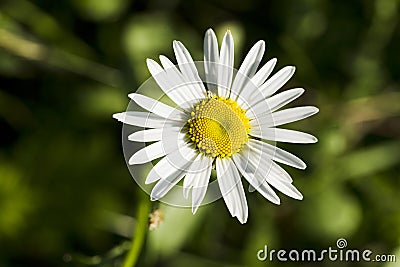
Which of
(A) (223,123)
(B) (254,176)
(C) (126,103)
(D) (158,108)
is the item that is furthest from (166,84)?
(C) (126,103)

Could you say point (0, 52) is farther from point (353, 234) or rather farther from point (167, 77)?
point (353, 234)

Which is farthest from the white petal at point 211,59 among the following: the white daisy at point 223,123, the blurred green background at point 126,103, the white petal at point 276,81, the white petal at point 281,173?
the blurred green background at point 126,103

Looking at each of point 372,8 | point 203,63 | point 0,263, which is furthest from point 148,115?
point 372,8

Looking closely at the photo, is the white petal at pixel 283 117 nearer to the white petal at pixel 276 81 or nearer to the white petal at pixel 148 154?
the white petal at pixel 276 81

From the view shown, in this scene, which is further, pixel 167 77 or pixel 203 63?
pixel 203 63

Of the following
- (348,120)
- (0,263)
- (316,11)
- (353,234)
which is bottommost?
(0,263)

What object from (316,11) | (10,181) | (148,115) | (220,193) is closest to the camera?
(148,115)

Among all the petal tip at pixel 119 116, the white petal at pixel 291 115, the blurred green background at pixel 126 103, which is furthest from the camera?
the blurred green background at pixel 126 103

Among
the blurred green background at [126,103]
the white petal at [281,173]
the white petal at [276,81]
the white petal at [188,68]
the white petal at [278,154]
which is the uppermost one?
the blurred green background at [126,103]
